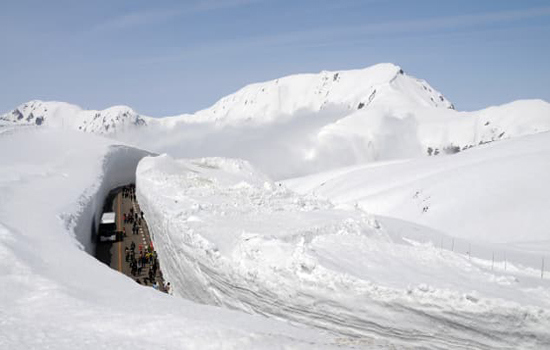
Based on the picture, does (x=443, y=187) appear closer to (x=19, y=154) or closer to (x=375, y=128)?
(x=19, y=154)

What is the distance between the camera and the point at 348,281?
1064 cm

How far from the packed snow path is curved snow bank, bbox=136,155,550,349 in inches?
68.1

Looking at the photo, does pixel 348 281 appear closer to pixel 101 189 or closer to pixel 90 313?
pixel 90 313

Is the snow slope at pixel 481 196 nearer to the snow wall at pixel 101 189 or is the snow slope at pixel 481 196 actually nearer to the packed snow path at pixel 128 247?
the packed snow path at pixel 128 247

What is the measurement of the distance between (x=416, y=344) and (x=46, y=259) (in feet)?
30.6

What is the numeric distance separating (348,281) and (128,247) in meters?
16.5

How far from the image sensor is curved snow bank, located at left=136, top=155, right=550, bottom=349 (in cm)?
959

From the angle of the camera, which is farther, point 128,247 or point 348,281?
point 128,247

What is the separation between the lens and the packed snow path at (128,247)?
20.0 m

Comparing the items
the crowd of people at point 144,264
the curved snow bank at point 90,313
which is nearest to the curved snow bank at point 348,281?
the crowd of people at point 144,264

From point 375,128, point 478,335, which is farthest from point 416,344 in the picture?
point 375,128

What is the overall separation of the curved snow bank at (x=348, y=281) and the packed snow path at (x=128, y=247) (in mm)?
1730

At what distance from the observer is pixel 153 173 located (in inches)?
1223

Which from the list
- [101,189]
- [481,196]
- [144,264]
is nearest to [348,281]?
[144,264]
